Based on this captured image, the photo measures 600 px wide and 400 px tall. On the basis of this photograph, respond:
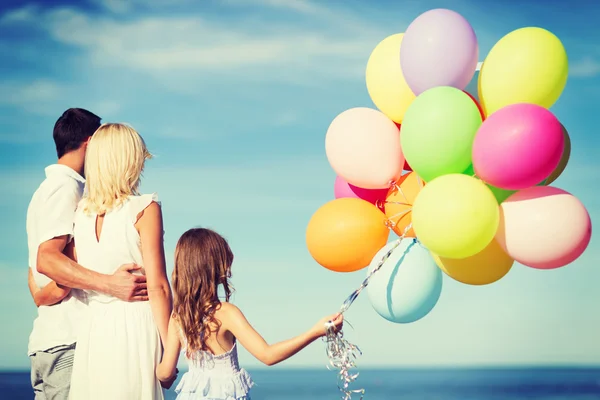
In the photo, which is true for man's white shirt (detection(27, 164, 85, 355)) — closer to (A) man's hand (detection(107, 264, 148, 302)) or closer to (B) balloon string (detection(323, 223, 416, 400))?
(A) man's hand (detection(107, 264, 148, 302))

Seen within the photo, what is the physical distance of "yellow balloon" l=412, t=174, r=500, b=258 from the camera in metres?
2.85

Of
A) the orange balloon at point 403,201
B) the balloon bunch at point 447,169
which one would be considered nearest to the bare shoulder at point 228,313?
the balloon bunch at point 447,169

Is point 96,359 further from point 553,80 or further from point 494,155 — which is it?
point 553,80

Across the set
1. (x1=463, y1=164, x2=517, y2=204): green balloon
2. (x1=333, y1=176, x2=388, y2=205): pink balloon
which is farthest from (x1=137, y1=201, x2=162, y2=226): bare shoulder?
(x1=463, y1=164, x2=517, y2=204): green balloon

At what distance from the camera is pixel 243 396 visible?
3.11 m

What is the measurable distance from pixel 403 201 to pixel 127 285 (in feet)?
4.28

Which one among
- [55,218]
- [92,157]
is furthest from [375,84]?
[55,218]

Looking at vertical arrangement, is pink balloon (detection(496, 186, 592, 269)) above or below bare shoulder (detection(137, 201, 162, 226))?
below

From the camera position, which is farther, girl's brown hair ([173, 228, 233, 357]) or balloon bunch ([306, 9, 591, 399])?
girl's brown hair ([173, 228, 233, 357])

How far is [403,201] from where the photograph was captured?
350 centimetres

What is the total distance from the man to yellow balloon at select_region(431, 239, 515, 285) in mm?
1320

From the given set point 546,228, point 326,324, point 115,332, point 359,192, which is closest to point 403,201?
point 359,192

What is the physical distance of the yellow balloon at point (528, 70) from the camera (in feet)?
9.84

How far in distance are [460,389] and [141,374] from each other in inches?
1052
